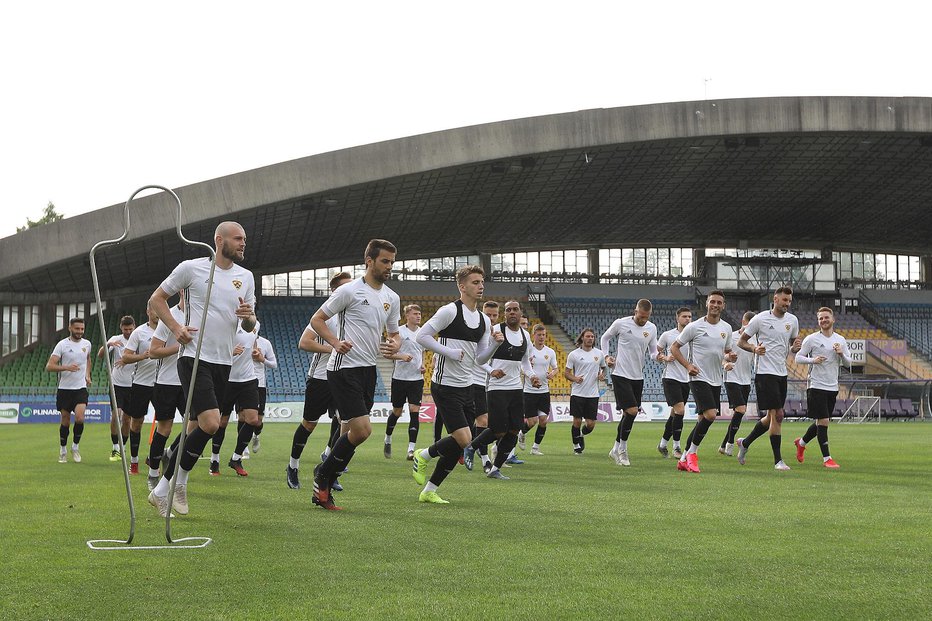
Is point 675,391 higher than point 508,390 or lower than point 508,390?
lower

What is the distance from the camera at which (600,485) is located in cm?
1182

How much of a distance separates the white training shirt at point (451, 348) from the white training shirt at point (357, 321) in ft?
2.38

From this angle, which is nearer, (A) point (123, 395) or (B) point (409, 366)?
(A) point (123, 395)

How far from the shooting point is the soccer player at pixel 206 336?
27.8ft

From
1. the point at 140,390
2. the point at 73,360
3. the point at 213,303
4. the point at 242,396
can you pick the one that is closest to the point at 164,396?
the point at 242,396

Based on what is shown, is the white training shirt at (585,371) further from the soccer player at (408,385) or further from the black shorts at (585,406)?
the soccer player at (408,385)

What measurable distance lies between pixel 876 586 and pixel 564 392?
37.2m

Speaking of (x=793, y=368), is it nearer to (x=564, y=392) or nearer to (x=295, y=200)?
(x=564, y=392)

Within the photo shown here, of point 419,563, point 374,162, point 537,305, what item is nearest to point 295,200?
point 374,162

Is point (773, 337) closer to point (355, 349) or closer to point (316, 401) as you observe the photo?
point (316, 401)

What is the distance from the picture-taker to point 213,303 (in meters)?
8.66

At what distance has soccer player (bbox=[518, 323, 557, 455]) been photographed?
1729 centimetres

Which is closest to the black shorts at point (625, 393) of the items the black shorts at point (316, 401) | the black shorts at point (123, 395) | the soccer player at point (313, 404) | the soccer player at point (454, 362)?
the soccer player at point (313, 404)

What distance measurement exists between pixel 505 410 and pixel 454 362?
187 centimetres
